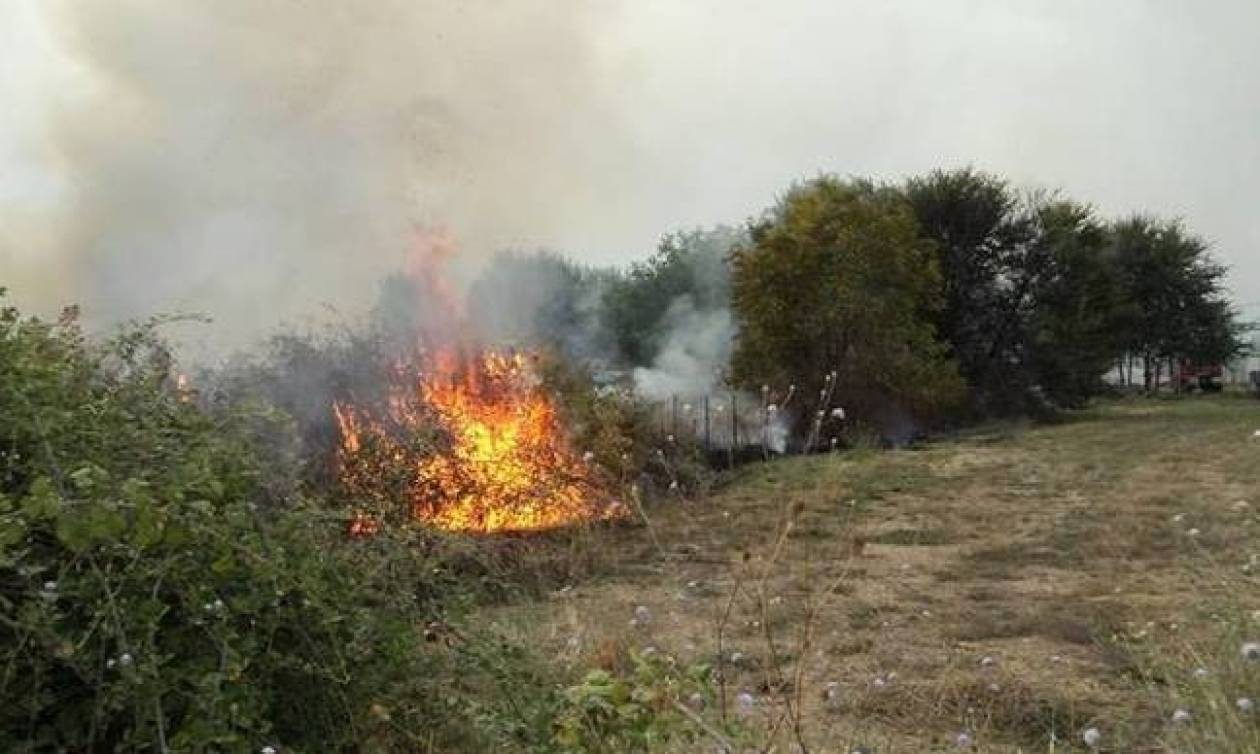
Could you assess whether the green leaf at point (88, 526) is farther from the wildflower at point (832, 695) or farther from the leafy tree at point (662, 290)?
the leafy tree at point (662, 290)

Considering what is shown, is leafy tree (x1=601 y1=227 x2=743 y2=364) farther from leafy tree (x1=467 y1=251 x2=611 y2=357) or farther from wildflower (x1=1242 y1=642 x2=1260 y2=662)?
wildflower (x1=1242 y1=642 x2=1260 y2=662)

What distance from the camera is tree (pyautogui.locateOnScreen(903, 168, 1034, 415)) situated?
29.3 meters

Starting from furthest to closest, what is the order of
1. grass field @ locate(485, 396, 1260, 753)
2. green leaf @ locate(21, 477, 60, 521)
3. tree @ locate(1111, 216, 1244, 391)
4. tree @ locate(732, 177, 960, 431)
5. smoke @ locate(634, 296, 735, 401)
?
tree @ locate(1111, 216, 1244, 391)
smoke @ locate(634, 296, 735, 401)
tree @ locate(732, 177, 960, 431)
grass field @ locate(485, 396, 1260, 753)
green leaf @ locate(21, 477, 60, 521)

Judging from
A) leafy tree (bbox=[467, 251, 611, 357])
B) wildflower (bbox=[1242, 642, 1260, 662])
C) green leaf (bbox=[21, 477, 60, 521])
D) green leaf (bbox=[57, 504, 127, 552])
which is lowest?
wildflower (bbox=[1242, 642, 1260, 662])

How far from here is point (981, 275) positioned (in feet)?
99.7

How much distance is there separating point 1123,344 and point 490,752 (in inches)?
1353

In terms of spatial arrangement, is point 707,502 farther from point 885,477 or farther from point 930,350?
point 930,350

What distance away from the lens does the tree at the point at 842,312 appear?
73.2ft

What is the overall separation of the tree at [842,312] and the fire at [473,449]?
1168 centimetres

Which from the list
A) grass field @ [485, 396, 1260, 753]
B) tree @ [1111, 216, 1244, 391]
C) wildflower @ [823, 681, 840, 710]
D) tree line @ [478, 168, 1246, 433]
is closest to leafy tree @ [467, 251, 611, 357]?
tree line @ [478, 168, 1246, 433]

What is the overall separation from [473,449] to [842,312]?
44.4 feet

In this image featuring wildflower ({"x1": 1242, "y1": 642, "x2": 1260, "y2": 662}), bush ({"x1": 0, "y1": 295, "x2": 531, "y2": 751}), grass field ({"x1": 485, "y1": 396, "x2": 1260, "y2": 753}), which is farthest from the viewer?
grass field ({"x1": 485, "y1": 396, "x2": 1260, "y2": 753})

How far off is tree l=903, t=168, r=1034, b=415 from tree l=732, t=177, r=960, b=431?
5.74 meters

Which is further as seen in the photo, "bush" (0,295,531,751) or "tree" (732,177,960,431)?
"tree" (732,177,960,431)
